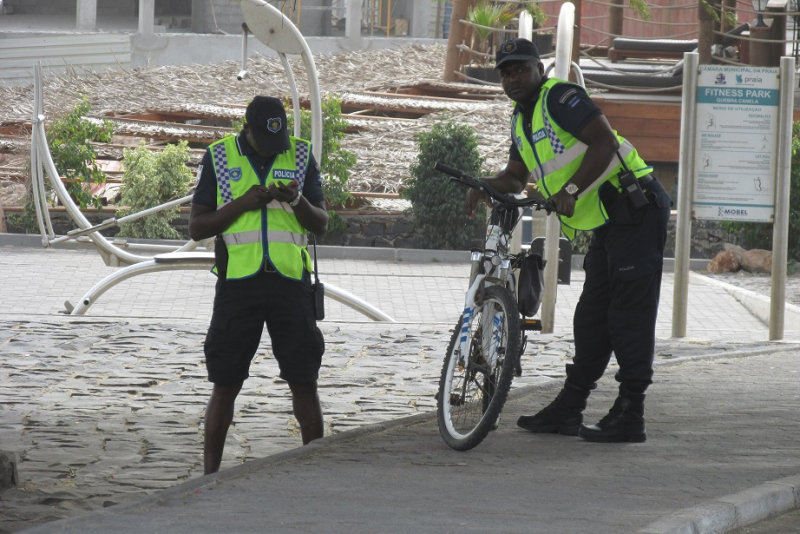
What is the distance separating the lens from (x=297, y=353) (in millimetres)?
5441

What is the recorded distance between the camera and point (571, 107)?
5516mm

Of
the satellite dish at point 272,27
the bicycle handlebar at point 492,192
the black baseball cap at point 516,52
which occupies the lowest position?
the bicycle handlebar at point 492,192

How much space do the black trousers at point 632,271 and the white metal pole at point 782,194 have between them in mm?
4323

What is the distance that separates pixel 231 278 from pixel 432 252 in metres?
11.1

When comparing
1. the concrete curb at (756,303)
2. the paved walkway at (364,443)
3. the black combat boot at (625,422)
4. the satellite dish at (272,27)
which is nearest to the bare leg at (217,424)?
the paved walkway at (364,443)

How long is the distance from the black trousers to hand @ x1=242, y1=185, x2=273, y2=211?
144 cm

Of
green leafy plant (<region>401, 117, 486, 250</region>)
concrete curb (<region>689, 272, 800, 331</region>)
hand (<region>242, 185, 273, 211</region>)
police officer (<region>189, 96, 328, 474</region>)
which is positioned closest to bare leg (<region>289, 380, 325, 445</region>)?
police officer (<region>189, 96, 328, 474</region>)

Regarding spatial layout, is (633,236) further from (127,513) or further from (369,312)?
(369,312)

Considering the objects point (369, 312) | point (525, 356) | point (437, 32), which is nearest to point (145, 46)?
point (437, 32)

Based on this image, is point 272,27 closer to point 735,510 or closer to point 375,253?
point 375,253

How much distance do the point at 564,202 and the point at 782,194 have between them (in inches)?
196

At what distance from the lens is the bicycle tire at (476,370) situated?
5445mm

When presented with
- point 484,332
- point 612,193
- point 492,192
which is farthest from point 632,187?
point 484,332

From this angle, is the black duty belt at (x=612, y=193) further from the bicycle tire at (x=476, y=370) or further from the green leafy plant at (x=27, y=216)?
the green leafy plant at (x=27, y=216)
